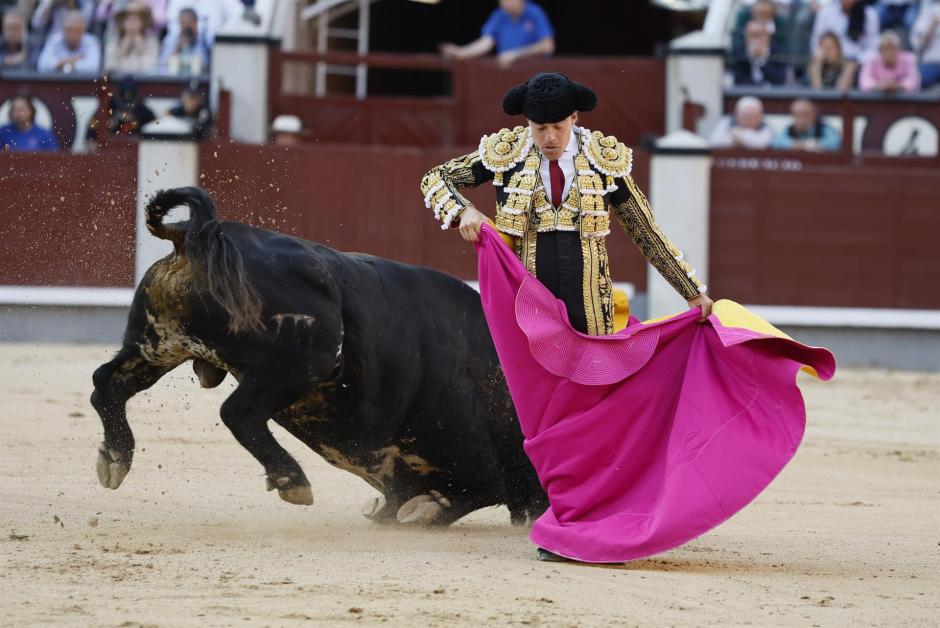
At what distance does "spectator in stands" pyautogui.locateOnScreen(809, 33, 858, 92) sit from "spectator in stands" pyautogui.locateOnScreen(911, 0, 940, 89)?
488 mm

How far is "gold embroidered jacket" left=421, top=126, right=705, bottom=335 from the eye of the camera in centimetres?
404

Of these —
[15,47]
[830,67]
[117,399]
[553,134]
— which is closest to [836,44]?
[830,67]

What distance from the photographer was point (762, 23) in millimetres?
10281

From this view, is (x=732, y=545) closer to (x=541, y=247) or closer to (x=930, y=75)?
(x=541, y=247)

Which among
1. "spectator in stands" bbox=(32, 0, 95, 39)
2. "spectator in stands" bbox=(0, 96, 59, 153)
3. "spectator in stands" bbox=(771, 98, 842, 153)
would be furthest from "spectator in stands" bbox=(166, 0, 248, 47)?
"spectator in stands" bbox=(771, 98, 842, 153)

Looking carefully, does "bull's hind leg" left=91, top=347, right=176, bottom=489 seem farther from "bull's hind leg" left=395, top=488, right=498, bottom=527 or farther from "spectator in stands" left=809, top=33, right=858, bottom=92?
"spectator in stands" left=809, top=33, right=858, bottom=92

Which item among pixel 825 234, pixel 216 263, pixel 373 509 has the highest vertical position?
pixel 216 263

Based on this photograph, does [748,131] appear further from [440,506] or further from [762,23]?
[440,506]

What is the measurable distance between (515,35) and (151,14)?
239 centimetres

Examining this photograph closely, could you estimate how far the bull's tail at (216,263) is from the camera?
3885 millimetres

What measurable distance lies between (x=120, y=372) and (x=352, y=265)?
669mm

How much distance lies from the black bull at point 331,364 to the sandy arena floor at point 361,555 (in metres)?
0.17

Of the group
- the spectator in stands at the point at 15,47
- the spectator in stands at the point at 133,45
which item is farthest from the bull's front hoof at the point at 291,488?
the spectator in stands at the point at 15,47

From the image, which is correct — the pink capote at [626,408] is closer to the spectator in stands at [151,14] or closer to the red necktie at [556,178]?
the red necktie at [556,178]
